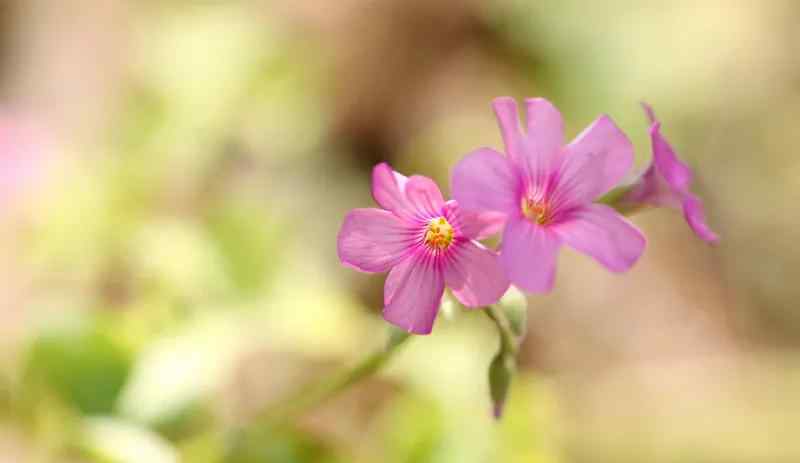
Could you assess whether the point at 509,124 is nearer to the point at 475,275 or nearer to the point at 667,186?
the point at 475,275

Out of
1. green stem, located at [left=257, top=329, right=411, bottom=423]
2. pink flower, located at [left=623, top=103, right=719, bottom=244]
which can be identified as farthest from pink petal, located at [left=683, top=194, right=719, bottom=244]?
green stem, located at [left=257, top=329, right=411, bottom=423]

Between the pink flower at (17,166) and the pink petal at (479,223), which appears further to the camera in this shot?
the pink flower at (17,166)

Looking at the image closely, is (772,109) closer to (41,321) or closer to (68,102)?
(68,102)

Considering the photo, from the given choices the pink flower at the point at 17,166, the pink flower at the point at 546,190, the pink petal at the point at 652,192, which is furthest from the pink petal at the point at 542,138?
the pink flower at the point at 17,166

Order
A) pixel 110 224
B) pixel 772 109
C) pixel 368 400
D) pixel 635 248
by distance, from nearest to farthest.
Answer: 1. pixel 635 248
2. pixel 110 224
3. pixel 368 400
4. pixel 772 109

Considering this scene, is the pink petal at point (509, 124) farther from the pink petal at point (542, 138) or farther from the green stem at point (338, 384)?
the green stem at point (338, 384)

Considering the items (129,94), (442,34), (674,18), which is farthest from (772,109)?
(129,94)

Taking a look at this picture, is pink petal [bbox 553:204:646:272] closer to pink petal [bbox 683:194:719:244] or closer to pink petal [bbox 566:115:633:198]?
pink petal [bbox 566:115:633:198]
